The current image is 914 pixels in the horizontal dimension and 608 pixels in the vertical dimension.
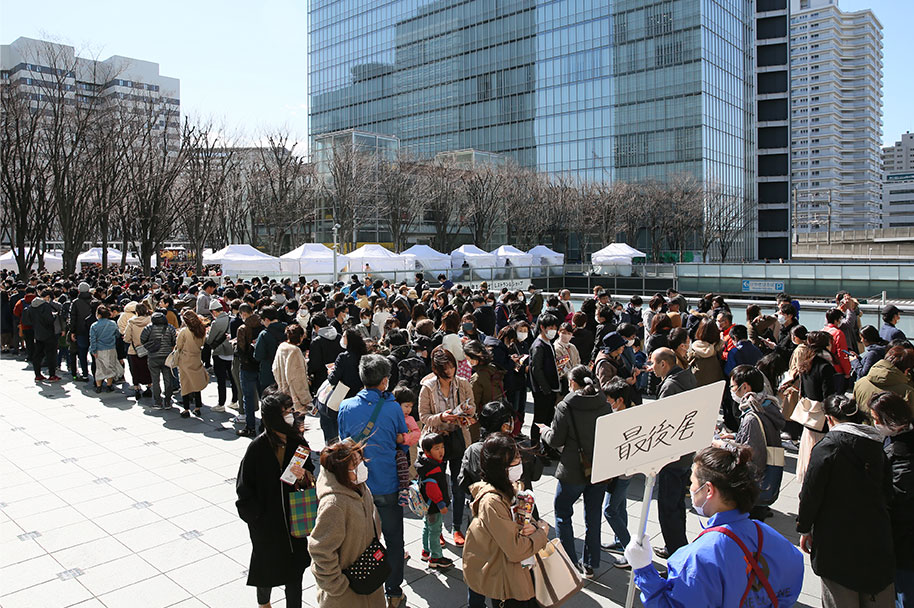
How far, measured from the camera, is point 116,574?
5.49 meters

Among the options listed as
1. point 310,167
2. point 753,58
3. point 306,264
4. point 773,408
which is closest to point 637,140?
point 753,58

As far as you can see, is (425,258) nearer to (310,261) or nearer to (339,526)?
(310,261)

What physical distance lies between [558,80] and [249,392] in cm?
7950

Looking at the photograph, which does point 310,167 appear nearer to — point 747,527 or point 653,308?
point 653,308

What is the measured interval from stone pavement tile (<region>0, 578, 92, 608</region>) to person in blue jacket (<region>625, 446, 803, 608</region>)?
4642 mm

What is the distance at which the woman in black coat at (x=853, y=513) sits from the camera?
Answer: 367 centimetres

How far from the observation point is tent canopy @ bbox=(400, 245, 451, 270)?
34.3 meters

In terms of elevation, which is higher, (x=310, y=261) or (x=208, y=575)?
(x=310, y=261)

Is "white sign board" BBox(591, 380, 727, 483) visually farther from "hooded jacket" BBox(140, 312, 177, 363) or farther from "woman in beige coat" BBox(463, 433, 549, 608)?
"hooded jacket" BBox(140, 312, 177, 363)

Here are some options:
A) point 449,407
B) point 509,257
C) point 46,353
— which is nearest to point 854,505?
point 449,407

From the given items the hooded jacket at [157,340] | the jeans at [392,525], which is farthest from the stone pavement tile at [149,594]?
the hooded jacket at [157,340]

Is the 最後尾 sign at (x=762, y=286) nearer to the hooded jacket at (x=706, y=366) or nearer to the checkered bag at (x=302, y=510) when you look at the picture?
the hooded jacket at (x=706, y=366)

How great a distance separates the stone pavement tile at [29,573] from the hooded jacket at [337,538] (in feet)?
10.9

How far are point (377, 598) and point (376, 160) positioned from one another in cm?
4733
